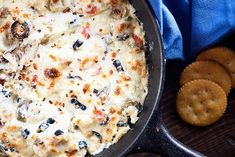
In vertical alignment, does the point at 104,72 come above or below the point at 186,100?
above

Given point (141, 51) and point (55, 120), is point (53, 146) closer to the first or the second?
point (55, 120)

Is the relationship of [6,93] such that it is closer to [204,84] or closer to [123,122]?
[123,122]

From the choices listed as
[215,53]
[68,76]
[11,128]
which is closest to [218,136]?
[215,53]

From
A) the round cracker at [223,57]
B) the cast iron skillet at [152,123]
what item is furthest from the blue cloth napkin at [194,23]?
the cast iron skillet at [152,123]

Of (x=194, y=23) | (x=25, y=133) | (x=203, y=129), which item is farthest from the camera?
(x=203, y=129)

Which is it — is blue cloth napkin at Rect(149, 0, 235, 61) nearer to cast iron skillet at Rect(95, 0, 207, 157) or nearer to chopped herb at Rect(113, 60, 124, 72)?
cast iron skillet at Rect(95, 0, 207, 157)

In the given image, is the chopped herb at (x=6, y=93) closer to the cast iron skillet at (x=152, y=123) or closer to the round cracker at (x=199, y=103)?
the cast iron skillet at (x=152, y=123)

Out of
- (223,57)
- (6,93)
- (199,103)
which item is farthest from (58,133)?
(223,57)
